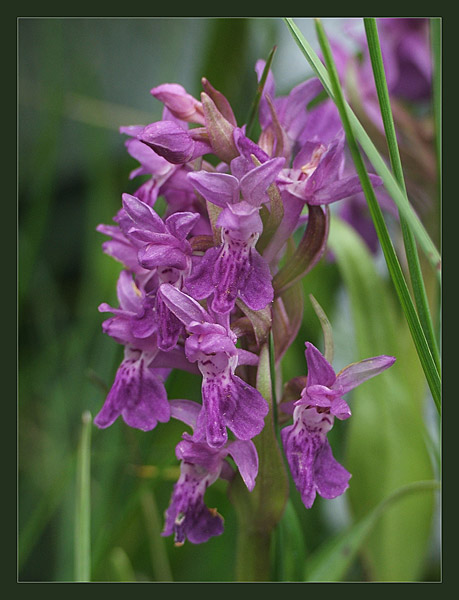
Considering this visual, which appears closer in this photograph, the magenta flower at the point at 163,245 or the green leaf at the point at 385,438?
the magenta flower at the point at 163,245

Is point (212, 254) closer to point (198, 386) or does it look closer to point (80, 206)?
point (198, 386)

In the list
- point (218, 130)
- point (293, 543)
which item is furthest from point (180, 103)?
point (293, 543)

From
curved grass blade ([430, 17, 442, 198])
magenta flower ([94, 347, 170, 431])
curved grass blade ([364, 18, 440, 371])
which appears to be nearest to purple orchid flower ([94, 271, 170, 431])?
magenta flower ([94, 347, 170, 431])

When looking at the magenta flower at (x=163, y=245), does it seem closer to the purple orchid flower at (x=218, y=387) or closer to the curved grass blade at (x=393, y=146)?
the purple orchid flower at (x=218, y=387)

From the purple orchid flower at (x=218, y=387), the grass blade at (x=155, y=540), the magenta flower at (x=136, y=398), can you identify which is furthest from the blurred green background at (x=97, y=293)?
the purple orchid flower at (x=218, y=387)

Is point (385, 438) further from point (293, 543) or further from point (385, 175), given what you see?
point (385, 175)

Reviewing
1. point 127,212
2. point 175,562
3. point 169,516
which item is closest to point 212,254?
point 127,212
